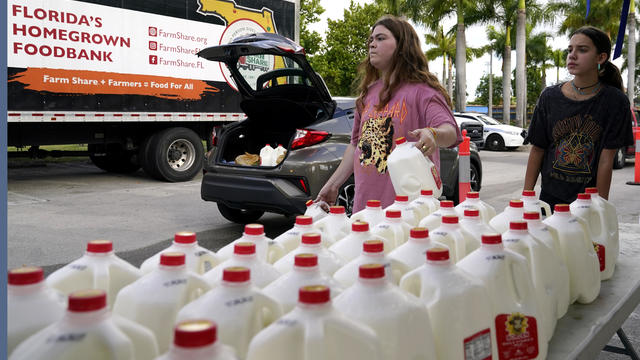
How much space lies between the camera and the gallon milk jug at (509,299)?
4.99 feet

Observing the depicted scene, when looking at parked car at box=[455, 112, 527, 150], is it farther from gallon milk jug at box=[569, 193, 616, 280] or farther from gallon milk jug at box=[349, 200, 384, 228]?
gallon milk jug at box=[349, 200, 384, 228]

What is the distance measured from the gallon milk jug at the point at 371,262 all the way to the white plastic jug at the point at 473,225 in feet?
1.50

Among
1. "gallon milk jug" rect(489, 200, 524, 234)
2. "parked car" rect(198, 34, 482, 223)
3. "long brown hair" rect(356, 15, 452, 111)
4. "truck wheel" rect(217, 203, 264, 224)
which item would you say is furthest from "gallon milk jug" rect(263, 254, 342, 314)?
"truck wheel" rect(217, 203, 264, 224)

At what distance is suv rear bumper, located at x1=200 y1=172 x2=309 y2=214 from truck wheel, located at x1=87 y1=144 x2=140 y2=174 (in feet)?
22.5

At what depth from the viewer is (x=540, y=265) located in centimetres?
180

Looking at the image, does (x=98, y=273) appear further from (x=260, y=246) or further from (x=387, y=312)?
(x=387, y=312)

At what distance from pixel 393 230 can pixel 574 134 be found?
5.60 feet

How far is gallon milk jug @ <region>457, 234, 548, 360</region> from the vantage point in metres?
1.52

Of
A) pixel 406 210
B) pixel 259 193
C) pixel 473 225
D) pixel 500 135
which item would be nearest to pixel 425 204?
pixel 406 210

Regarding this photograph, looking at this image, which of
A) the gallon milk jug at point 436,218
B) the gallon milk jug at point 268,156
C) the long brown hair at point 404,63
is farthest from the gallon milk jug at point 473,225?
the gallon milk jug at point 268,156

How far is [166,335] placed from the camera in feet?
4.18

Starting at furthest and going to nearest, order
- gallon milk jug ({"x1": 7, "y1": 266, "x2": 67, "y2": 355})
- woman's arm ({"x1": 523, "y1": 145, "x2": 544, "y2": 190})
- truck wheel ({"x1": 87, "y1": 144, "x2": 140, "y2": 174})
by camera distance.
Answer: truck wheel ({"x1": 87, "y1": 144, "x2": 140, "y2": 174}), woman's arm ({"x1": 523, "y1": 145, "x2": 544, "y2": 190}), gallon milk jug ({"x1": 7, "y1": 266, "x2": 67, "y2": 355})

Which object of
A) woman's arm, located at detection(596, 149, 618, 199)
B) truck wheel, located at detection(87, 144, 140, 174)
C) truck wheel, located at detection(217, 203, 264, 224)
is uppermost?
woman's arm, located at detection(596, 149, 618, 199)

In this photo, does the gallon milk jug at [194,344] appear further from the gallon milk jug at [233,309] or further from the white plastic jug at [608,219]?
the white plastic jug at [608,219]
